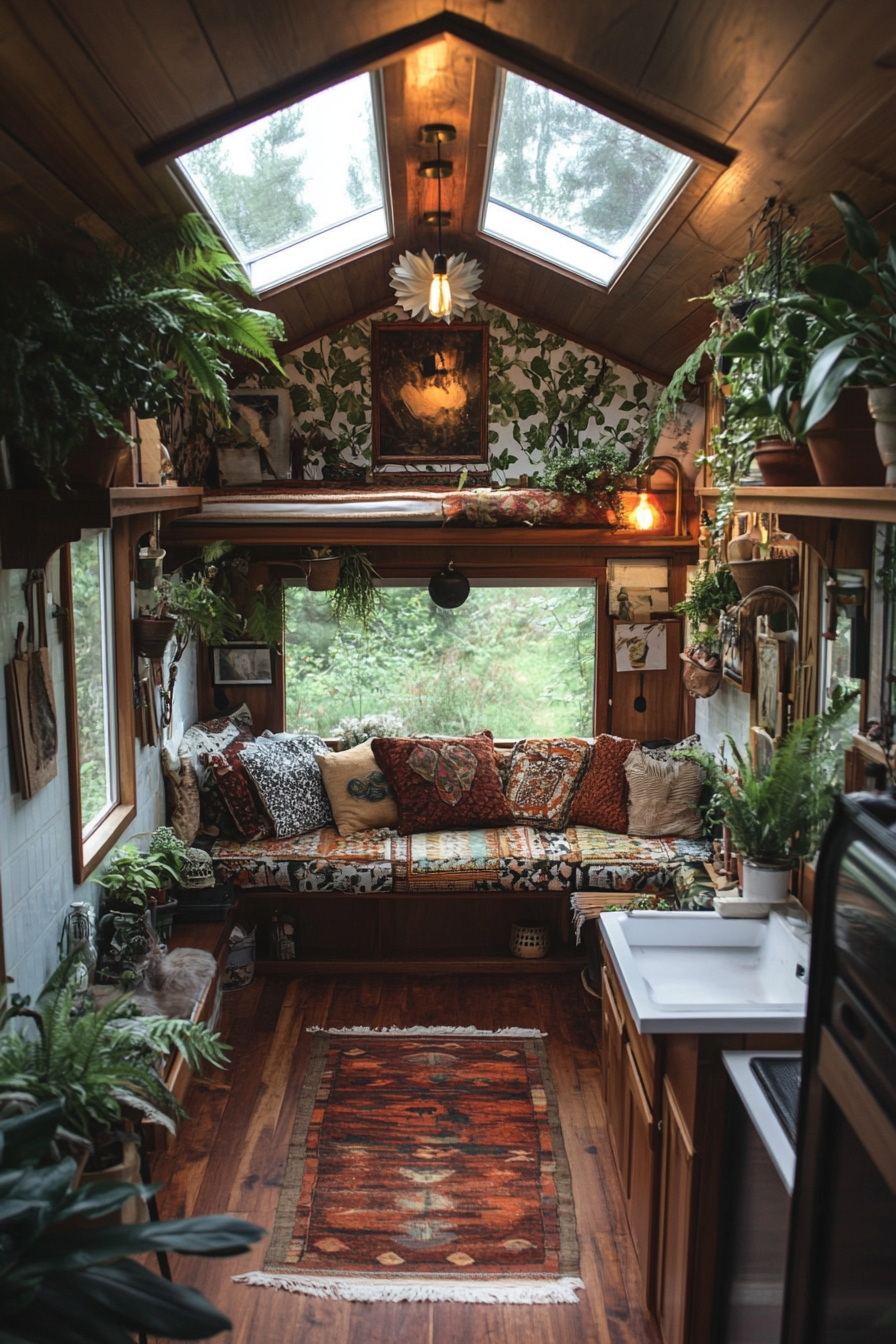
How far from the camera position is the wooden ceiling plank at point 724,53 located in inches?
85.5

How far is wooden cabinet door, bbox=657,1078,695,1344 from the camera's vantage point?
8.19 ft

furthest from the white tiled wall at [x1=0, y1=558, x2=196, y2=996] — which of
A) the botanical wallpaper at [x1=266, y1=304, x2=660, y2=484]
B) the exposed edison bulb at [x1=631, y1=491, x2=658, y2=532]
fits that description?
the exposed edison bulb at [x1=631, y1=491, x2=658, y2=532]

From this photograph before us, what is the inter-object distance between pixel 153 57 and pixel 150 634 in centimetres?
214

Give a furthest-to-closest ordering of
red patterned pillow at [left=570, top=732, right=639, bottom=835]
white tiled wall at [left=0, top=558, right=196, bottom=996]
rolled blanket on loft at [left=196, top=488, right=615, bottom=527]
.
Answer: red patterned pillow at [left=570, top=732, right=639, bottom=835], rolled blanket on loft at [left=196, top=488, right=615, bottom=527], white tiled wall at [left=0, top=558, right=196, bottom=996]

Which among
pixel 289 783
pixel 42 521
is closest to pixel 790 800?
pixel 42 521

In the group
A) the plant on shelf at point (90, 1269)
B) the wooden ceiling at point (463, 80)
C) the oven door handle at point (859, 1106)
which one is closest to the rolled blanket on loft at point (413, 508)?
the wooden ceiling at point (463, 80)

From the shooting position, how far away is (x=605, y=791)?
16.9 ft

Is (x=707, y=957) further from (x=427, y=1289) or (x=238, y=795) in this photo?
(x=238, y=795)

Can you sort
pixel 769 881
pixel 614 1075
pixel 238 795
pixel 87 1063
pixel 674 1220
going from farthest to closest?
1. pixel 238 795
2. pixel 614 1075
3. pixel 769 881
4. pixel 674 1220
5. pixel 87 1063

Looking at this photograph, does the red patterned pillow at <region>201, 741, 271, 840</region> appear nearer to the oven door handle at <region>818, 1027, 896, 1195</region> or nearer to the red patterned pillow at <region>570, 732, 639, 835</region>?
the red patterned pillow at <region>570, 732, 639, 835</region>

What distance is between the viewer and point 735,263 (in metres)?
3.55

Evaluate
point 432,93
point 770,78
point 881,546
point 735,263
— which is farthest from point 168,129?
point 881,546

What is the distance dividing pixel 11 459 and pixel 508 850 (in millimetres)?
2871

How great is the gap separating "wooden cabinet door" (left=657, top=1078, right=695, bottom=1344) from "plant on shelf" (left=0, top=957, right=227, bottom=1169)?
3.84 ft
